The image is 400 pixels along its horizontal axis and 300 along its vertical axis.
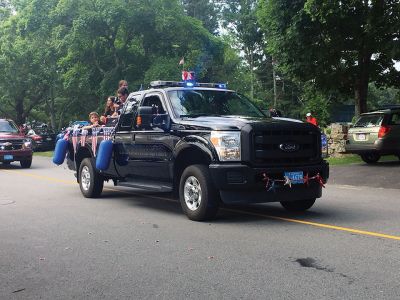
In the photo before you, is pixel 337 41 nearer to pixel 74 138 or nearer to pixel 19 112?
pixel 74 138

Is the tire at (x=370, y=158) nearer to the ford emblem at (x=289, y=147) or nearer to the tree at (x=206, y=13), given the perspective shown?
the ford emblem at (x=289, y=147)

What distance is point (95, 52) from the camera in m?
32.4

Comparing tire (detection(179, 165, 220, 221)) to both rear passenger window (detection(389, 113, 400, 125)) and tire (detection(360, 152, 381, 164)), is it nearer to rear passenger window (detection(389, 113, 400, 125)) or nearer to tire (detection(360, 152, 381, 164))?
rear passenger window (detection(389, 113, 400, 125))

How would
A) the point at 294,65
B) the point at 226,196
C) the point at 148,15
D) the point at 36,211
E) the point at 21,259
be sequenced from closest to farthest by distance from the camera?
the point at 21,259 < the point at 226,196 < the point at 36,211 < the point at 294,65 < the point at 148,15

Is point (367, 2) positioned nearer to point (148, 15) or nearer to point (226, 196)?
point (226, 196)

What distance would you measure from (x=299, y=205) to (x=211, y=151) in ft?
6.97

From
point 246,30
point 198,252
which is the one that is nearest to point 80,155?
point 198,252

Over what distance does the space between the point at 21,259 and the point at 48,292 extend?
1359 mm

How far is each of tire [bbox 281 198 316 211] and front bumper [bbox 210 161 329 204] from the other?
2.43ft

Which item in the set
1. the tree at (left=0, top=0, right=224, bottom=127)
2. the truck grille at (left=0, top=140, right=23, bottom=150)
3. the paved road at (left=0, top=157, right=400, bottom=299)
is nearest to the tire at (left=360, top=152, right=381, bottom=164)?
the paved road at (left=0, top=157, right=400, bottom=299)

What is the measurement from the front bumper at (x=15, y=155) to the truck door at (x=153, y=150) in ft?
39.1

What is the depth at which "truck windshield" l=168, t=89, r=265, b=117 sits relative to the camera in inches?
347

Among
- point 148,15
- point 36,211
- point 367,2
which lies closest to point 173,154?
point 36,211

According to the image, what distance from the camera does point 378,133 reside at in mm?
16594
